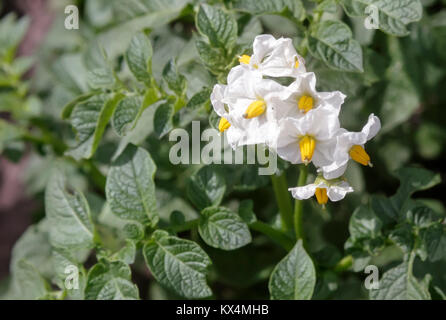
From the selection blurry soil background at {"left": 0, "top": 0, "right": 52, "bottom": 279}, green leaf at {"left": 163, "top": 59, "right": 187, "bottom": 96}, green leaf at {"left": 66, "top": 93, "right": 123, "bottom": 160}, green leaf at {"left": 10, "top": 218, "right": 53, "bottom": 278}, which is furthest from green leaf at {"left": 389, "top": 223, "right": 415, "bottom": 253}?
blurry soil background at {"left": 0, "top": 0, "right": 52, "bottom": 279}

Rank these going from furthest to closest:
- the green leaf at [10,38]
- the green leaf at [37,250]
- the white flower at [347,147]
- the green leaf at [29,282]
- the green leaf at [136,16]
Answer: the green leaf at [10,38] → the green leaf at [37,250] → the green leaf at [136,16] → the green leaf at [29,282] → the white flower at [347,147]

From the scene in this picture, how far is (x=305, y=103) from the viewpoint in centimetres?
105

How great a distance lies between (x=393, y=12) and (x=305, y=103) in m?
0.31

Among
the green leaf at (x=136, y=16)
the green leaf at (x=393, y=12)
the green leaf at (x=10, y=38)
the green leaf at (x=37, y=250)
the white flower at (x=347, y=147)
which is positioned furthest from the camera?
the green leaf at (x=10, y=38)

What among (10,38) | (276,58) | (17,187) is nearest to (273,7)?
(276,58)

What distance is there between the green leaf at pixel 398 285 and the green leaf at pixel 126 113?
65cm

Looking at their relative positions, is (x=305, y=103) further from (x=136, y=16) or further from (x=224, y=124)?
(x=136, y=16)

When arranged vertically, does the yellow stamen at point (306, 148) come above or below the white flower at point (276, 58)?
below

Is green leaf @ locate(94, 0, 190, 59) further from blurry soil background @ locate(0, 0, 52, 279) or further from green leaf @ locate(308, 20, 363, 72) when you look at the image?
blurry soil background @ locate(0, 0, 52, 279)

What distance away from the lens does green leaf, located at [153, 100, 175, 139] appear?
1.24 meters

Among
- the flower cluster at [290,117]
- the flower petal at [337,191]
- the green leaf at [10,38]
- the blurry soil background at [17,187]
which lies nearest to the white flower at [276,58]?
the flower cluster at [290,117]

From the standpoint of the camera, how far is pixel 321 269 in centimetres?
143

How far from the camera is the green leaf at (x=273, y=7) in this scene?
1.24m

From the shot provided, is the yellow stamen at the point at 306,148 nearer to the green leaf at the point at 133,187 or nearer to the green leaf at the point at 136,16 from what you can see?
the green leaf at the point at 133,187
